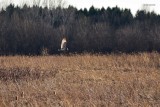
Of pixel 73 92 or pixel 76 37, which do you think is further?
pixel 76 37

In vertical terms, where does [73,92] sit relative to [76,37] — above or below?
below

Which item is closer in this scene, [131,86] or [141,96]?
[141,96]

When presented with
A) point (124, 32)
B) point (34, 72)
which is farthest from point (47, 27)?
point (34, 72)

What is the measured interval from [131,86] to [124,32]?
25.1 m

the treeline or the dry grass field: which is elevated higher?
the treeline

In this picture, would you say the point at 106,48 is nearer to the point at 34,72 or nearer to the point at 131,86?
the point at 34,72

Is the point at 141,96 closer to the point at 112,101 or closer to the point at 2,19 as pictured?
the point at 112,101

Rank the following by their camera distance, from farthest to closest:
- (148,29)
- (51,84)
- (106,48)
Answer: (148,29), (106,48), (51,84)

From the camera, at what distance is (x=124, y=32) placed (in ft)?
107

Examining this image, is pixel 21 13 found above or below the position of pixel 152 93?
above

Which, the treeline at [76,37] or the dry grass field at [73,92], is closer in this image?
the dry grass field at [73,92]

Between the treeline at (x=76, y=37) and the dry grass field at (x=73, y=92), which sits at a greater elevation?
the treeline at (x=76, y=37)

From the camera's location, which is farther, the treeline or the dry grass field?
the treeline

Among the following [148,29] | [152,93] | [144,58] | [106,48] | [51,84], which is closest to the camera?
[152,93]
